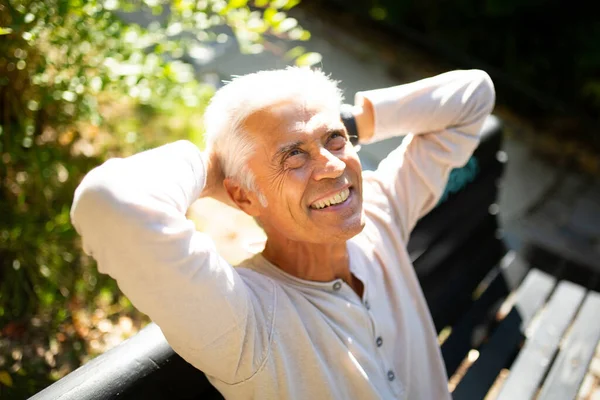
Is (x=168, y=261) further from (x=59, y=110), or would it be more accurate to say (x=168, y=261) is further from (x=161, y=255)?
(x=59, y=110)

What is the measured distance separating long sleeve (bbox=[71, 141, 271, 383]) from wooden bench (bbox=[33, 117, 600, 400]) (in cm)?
102

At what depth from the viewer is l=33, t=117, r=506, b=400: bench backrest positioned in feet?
4.93

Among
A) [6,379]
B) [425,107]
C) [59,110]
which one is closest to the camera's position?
[425,107]

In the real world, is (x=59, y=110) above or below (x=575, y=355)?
above

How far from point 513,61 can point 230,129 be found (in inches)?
164

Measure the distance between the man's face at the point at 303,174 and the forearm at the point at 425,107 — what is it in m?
0.40

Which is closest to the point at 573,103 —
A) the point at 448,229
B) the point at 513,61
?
the point at 513,61

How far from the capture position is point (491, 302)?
2.55 meters

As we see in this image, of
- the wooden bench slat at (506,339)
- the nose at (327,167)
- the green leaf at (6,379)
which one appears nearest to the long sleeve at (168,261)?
the nose at (327,167)

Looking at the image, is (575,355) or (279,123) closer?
(279,123)

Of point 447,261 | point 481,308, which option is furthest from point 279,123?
point 481,308

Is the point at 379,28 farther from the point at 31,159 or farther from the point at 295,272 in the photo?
the point at 295,272

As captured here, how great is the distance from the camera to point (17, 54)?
2.57m

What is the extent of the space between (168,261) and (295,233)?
455mm
